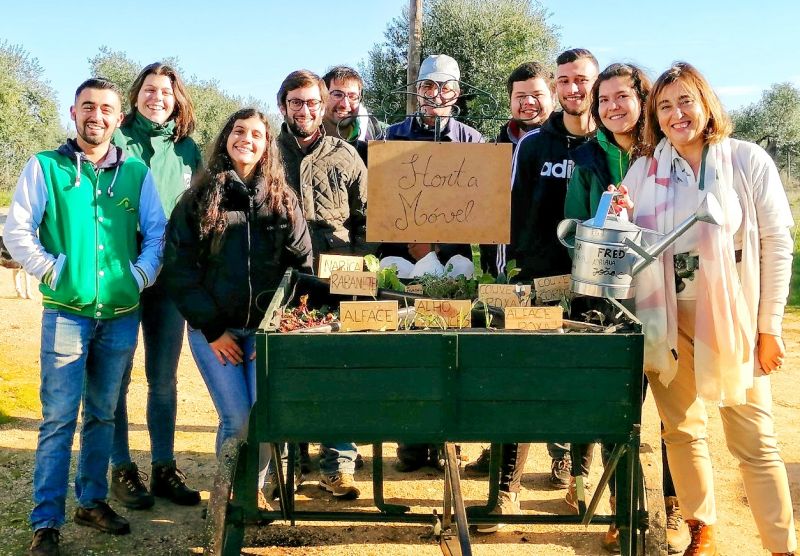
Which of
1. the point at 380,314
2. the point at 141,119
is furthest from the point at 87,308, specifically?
the point at 380,314

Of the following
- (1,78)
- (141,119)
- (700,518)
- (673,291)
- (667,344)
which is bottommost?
(700,518)

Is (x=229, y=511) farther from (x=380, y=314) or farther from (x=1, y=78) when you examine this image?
(x=1, y=78)

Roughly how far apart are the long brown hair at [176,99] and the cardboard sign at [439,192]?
1.24 m

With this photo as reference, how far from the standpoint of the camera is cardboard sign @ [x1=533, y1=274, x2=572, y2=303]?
304 centimetres

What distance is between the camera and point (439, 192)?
341 centimetres

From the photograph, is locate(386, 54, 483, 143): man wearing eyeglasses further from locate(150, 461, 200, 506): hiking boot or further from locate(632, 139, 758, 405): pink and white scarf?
locate(150, 461, 200, 506): hiking boot

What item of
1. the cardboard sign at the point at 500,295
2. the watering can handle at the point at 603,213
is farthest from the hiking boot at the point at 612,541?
the watering can handle at the point at 603,213

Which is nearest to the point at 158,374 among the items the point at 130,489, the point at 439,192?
the point at 130,489

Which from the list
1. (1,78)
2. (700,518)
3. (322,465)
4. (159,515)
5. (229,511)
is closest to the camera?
(229,511)

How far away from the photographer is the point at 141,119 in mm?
3998

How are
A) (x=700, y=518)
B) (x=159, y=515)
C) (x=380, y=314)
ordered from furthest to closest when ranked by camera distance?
(x=159, y=515)
(x=700, y=518)
(x=380, y=314)

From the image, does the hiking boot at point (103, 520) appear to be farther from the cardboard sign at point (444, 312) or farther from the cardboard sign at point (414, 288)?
the cardboard sign at point (444, 312)

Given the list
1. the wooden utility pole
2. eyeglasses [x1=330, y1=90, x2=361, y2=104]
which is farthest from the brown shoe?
the wooden utility pole

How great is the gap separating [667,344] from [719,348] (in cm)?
18
